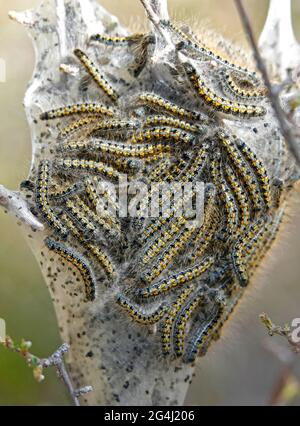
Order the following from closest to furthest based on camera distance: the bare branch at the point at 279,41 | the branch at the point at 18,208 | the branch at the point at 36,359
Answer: the branch at the point at 36,359 → the branch at the point at 18,208 → the bare branch at the point at 279,41

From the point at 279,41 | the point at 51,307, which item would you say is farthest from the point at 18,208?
the point at 279,41

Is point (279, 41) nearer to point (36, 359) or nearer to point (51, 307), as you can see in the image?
point (51, 307)

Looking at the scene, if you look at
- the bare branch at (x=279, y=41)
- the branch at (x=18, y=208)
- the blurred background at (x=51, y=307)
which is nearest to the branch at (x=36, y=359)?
the branch at (x=18, y=208)

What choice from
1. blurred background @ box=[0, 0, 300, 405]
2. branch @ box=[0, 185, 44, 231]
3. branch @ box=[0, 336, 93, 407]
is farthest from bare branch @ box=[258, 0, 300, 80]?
branch @ box=[0, 336, 93, 407]

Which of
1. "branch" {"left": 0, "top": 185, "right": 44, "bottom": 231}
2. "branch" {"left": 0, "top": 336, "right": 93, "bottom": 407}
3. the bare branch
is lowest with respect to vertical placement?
"branch" {"left": 0, "top": 336, "right": 93, "bottom": 407}

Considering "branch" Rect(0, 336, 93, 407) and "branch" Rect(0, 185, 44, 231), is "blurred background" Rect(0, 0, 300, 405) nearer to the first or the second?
"branch" Rect(0, 185, 44, 231)

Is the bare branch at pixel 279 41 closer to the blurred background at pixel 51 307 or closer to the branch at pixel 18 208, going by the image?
the blurred background at pixel 51 307
